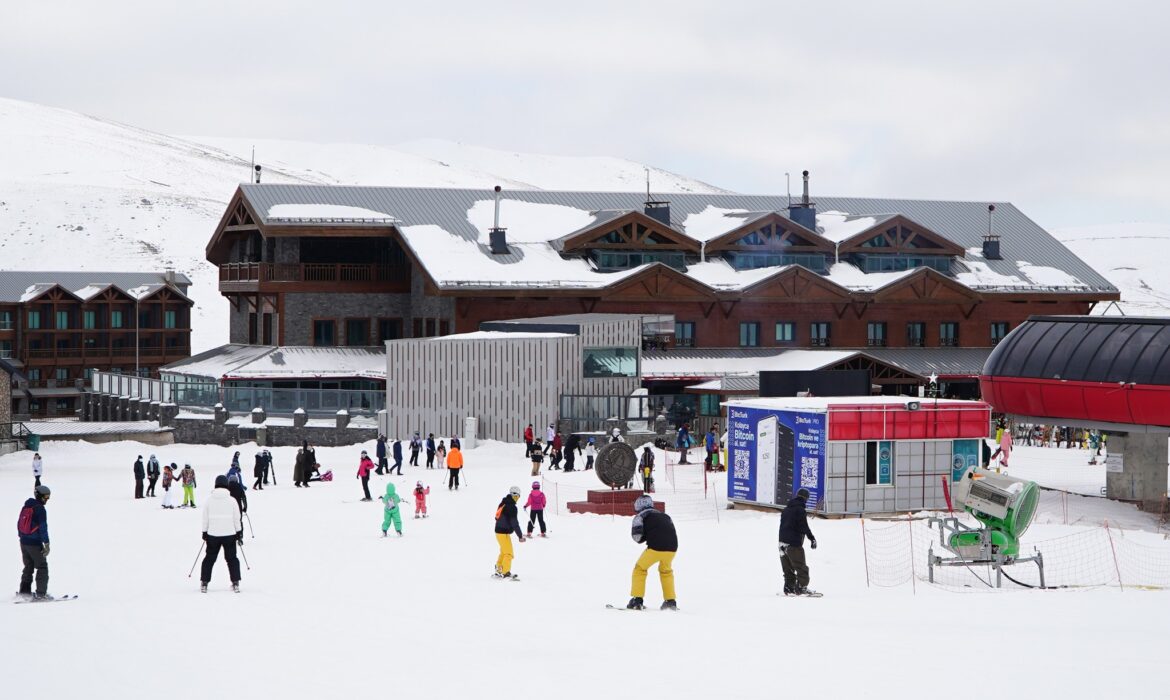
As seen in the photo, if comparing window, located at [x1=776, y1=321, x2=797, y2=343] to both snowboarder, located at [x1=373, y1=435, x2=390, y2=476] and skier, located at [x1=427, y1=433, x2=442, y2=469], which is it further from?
snowboarder, located at [x1=373, y1=435, x2=390, y2=476]

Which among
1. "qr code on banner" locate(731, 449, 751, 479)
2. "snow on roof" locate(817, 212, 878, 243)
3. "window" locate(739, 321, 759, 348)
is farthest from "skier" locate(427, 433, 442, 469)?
"snow on roof" locate(817, 212, 878, 243)

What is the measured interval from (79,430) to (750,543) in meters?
44.5

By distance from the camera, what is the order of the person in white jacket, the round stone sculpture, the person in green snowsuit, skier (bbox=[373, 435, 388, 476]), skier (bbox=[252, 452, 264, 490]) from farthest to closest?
1. skier (bbox=[373, 435, 388, 476])
2. skier (bbox=[252, 452, 264, 490])
3. the round stone sculpture
4. the person in green snowsuit
5. the person in white jacket

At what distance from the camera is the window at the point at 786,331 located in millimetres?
63969

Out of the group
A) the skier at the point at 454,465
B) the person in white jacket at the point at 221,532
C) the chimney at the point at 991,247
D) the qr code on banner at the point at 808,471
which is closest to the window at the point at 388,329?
the chimney at the point at 991,247

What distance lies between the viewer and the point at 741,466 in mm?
31641

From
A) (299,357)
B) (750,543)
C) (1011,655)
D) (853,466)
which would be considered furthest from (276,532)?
(299,357)

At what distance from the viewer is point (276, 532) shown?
2762 centimetres

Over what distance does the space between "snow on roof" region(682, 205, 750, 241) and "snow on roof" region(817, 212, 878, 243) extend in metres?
3.92

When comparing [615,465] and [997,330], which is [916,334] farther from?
[615,465]

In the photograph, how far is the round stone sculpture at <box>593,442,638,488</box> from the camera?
105 ft

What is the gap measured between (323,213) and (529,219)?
9324 mm

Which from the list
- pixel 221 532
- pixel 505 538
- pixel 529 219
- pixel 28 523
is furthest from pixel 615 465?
pixel 529 219

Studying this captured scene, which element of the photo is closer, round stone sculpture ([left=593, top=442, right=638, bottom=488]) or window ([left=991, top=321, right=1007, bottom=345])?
round stone sculpture ([left=593, top=442, right=638, bottom=488])
